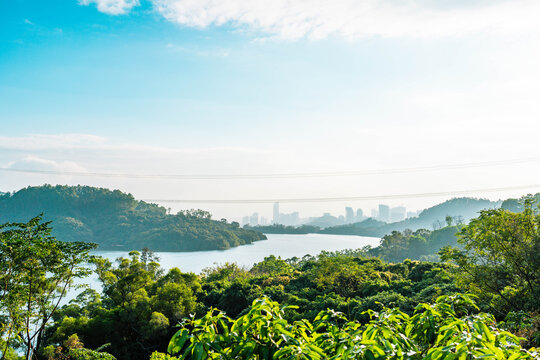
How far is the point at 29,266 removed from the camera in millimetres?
8438

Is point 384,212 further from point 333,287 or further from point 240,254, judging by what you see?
point 333,287

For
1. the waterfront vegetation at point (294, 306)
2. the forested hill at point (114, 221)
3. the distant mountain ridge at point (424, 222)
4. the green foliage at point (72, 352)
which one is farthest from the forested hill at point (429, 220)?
the green foliage at point (72, 352)

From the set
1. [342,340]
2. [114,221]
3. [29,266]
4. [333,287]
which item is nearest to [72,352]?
[29,266]

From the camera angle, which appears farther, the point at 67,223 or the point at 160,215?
the point at 160,215

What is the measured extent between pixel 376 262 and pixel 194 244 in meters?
34.9

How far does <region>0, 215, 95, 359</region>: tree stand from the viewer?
317 inches

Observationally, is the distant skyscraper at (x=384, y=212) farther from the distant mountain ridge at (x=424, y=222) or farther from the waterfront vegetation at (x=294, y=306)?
the waterfront vegetation at (x=294, y=306)

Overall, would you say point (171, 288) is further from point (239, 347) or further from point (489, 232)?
point (239, 347)

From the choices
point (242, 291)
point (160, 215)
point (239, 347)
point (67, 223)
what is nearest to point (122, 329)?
point (242, 291)

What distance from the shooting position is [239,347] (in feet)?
4.53

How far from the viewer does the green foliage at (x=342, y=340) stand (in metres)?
1.21

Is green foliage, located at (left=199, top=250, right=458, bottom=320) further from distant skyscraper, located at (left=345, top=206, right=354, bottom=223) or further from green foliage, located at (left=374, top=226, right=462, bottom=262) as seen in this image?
distant skyscraper, located at (left=345, top=206, right=354, bottom=223)

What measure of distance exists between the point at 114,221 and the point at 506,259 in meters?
54.9

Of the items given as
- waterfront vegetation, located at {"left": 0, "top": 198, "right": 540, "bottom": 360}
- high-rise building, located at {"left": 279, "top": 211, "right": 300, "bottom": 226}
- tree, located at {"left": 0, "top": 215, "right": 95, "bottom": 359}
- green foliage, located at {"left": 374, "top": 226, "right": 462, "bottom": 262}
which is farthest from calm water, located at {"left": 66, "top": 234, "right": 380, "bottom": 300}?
high-rise building, located at {"left": 279, "top": 211, "right": 300, "bottom": 226}
